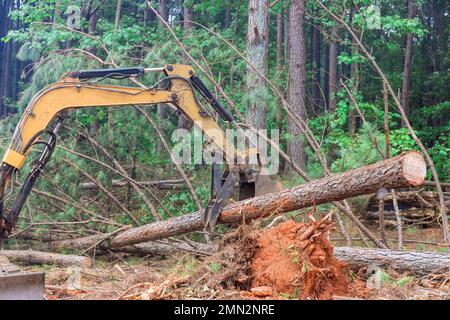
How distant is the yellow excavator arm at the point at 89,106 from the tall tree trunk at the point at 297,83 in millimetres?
5562

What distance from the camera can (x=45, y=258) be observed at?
330 inches

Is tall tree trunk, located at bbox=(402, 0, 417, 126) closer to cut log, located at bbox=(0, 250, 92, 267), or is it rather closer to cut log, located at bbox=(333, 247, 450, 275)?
cut log, located at bbox=(333, 247, 450, 275)

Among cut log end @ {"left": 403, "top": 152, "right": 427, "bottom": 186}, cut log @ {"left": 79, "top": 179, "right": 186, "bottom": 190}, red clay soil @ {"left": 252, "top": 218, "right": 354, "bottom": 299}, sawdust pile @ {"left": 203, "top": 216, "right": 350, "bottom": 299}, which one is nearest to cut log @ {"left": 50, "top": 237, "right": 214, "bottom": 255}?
cut log @ {"left": 79, "top": 179, "right": 186, "bottom": 190}

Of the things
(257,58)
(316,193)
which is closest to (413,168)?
(316,193)

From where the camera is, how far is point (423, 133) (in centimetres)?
1769

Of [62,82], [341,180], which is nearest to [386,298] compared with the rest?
[341,180]

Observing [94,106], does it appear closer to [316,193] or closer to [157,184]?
[316,193]

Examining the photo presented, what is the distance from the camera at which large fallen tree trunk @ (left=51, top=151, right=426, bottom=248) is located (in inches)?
215

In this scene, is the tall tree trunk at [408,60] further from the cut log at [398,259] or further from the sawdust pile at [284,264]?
the sawdust pile at [284,264]

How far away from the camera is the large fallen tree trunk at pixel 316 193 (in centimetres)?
545

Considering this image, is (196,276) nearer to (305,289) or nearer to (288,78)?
(305,289)

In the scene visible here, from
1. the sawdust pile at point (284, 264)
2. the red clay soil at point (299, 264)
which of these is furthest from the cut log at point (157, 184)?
the red clay soil at point (299, 264)

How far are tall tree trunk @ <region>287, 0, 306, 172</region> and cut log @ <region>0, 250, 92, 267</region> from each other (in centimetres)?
566
